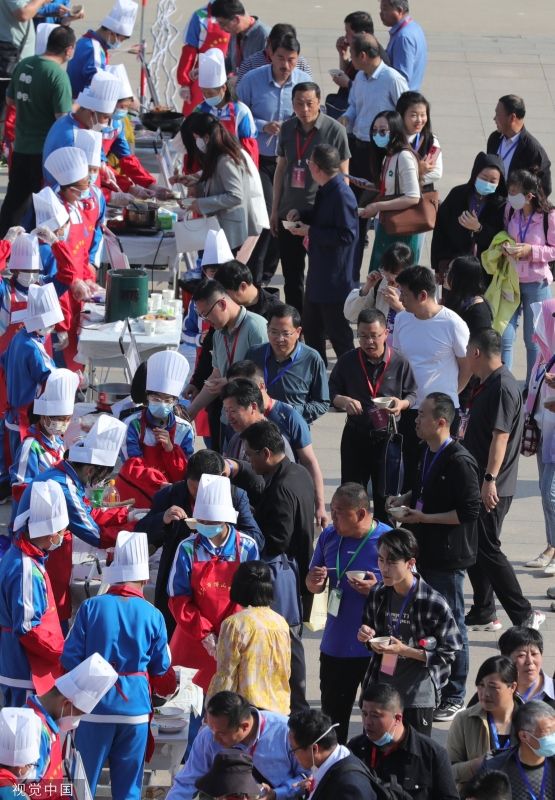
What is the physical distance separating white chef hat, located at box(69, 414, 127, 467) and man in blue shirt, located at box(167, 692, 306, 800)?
7.08ft

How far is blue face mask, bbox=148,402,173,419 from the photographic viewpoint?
9.12 meters

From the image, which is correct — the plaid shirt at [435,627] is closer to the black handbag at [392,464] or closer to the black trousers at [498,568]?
the black trousers at [498,568]

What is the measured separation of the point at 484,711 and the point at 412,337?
298 centimetres

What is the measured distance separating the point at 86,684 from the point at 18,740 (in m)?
0.53

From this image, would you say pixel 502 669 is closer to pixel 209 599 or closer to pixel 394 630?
pixel 394 630

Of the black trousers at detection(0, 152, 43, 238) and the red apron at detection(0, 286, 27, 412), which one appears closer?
the red apron at detection(0, 286, 27, 412)

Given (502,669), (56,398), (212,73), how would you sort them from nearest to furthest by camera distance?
(502,669), (56,398), (212,73)

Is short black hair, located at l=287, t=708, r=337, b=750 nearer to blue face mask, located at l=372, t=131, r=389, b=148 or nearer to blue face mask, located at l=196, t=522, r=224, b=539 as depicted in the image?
blue face mask, located at l=196, t=522, r=224, b=539

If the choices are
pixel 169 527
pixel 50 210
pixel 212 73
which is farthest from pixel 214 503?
pixel 212 73

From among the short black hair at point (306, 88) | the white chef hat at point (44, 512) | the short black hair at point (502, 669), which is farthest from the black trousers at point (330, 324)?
the short black hair at point (502, 669)

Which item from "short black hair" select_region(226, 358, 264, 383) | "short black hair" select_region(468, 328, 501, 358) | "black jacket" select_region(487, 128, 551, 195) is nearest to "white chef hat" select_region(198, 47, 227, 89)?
"black jacket" select_region(487, 128, 551, 195)

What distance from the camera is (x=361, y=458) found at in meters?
9.66

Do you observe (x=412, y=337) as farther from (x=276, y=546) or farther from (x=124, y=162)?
(x=124, y=162)

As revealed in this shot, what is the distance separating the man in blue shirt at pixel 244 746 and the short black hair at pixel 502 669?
91 centimetres
